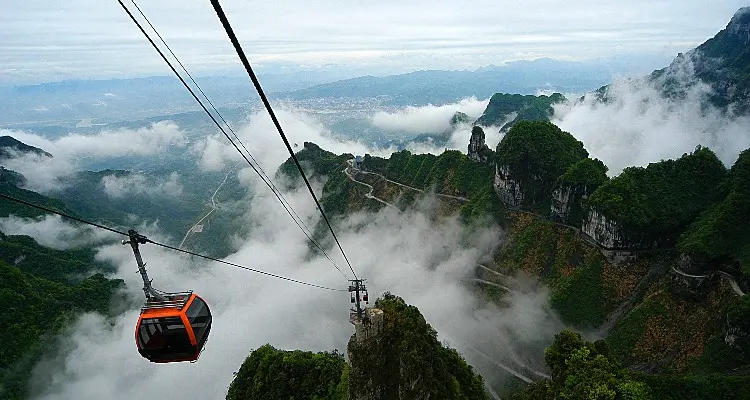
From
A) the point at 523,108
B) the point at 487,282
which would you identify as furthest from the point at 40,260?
the point at 523,108

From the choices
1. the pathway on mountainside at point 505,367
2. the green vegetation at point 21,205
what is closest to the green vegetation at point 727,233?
the pathway on mountainside at point 505,367

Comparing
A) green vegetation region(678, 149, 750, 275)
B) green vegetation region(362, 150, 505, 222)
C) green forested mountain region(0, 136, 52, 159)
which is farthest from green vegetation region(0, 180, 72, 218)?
green vegetation region(678, 149, 750, 275)

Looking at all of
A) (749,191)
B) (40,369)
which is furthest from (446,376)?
(40,369)

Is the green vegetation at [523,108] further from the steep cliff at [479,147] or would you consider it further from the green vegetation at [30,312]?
the green vegetation at [30,312]

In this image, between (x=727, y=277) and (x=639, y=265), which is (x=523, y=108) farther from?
(x=727, y=277)

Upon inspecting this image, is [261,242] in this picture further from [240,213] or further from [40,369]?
[40,369]

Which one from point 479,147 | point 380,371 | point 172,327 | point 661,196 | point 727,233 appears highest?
point 479,147
